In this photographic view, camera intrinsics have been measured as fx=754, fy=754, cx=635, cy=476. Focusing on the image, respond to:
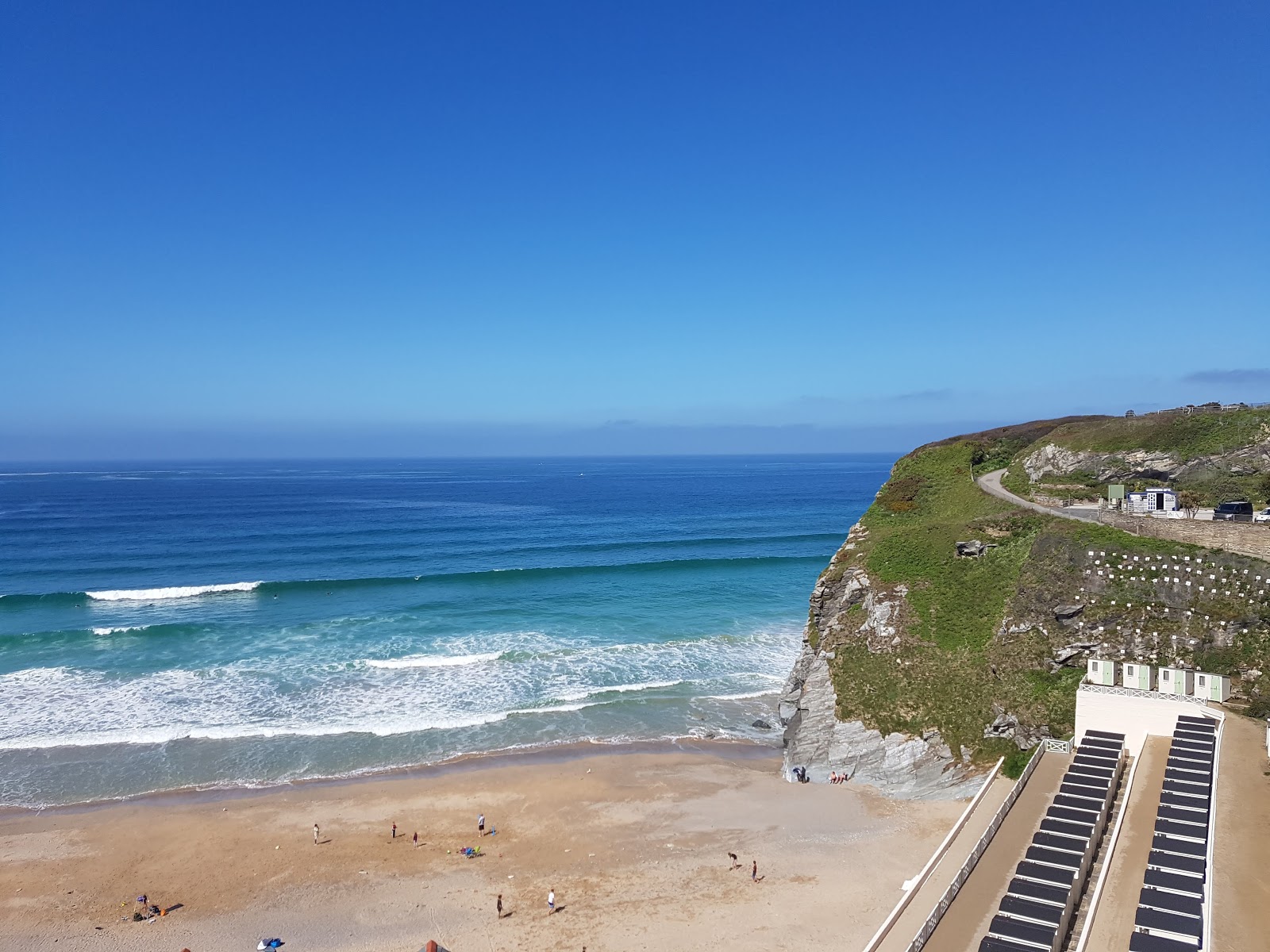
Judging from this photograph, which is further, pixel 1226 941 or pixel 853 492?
pixel 853 492

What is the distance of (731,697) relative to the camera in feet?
125

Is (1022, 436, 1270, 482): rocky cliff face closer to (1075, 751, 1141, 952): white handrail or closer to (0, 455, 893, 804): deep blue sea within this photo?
(0, 455, 893, 804): deep blue sea

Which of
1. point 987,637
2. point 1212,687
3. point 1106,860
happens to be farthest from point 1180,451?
point 1106,860

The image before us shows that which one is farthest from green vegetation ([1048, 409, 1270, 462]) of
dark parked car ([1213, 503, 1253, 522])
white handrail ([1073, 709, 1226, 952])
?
white handrail ([1073, 709, 1226, 952])

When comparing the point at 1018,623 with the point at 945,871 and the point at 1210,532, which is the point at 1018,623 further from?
the point at 945,871

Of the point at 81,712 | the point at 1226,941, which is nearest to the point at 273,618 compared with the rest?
the point at 81,712

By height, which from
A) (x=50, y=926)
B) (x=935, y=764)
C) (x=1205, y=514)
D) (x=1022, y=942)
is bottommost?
(x=50, y=926)

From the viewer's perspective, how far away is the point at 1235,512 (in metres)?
31.7

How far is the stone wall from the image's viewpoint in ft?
90.5

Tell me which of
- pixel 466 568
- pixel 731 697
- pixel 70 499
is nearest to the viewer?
pixel 731 697

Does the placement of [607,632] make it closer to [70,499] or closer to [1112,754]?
[1112,754]

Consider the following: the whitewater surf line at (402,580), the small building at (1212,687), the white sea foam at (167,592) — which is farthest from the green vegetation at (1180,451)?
the white sea foam at (167,592)

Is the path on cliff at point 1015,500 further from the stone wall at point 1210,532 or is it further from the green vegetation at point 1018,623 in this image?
the stone wall at point 1210,532

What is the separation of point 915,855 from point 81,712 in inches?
1421
